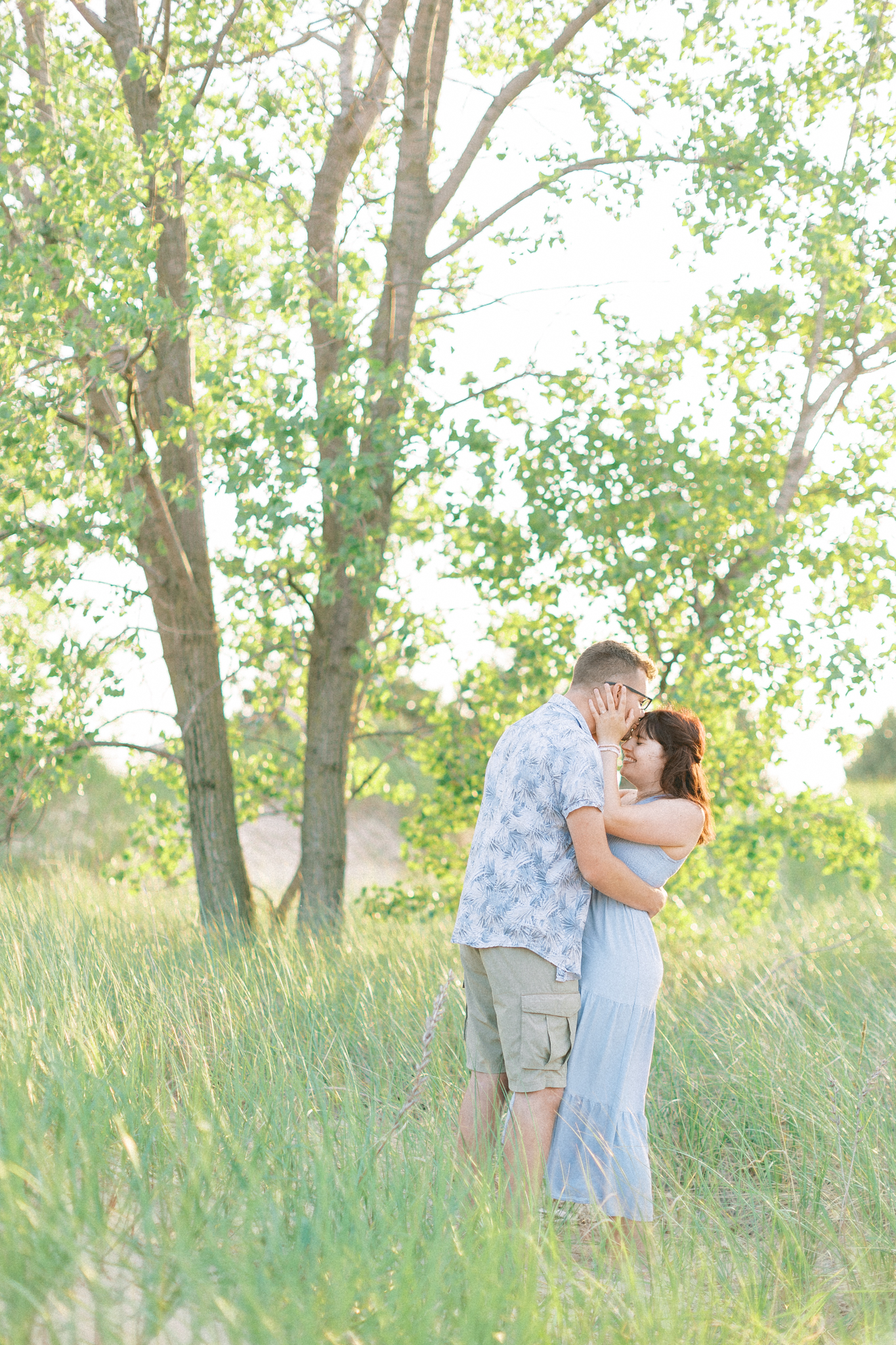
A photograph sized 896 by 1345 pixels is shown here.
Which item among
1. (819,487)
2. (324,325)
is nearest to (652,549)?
(819,487)

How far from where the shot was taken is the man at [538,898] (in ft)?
10.7

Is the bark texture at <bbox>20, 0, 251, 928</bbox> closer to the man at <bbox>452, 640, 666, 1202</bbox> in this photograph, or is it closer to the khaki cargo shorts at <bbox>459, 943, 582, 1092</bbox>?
the man at <bbox>452, 640, 666, 1202</bbox>

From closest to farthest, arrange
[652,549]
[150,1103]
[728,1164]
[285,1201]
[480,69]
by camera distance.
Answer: [285,1201]
[150,1103]
[728,1164]
[652,549]
[480,69]

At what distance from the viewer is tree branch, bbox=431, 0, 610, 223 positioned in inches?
265

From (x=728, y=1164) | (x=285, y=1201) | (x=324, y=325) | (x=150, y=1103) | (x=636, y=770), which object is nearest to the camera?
(x=285, y=1201)

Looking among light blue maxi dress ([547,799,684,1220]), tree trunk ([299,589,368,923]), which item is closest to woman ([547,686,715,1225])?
light blue maxi dress ([547,799,684,1220])

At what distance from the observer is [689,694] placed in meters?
6.27

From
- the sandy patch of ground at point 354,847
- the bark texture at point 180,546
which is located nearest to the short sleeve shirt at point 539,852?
the bark texture at point 180,546

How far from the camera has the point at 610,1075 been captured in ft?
10.9

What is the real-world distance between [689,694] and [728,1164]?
108 inches

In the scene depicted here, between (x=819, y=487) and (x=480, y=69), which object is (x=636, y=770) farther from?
(x=480, y=69)

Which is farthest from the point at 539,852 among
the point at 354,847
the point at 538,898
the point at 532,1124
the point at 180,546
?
the point at 354,847

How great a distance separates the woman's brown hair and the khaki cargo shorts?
2.42 feet

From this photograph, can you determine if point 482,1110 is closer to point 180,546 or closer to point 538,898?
point 538,898
